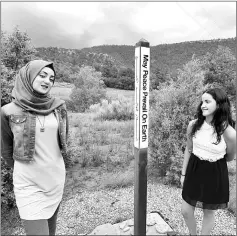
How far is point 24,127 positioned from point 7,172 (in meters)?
1.75

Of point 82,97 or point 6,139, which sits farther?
point 82,97

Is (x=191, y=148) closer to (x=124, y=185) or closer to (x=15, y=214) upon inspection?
(x=124, y=185)

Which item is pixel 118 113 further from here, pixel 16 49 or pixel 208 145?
pixel 208 145

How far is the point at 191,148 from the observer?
216 cm

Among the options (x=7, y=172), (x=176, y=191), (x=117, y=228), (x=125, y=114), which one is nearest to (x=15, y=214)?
(x=7, y=172)

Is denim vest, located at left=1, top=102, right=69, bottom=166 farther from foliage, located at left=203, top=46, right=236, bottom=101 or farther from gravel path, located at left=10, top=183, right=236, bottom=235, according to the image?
foliage, located at left=203, top=46, right=236, bottom=101

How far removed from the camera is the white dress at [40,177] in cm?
162

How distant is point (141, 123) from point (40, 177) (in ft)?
2.87

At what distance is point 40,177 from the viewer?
1.66 m

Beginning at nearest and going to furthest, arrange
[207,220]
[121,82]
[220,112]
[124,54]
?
[220,112] → [207,220] → [124,54] → [121,82]

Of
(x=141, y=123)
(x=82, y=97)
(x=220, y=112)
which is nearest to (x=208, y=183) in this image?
(x=220, y=112)

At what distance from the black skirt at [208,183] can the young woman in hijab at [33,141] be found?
1254mm

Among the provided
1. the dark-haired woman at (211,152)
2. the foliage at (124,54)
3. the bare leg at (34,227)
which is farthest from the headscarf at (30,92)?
the foliage at (124,54)

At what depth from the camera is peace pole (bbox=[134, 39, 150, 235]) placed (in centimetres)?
166
